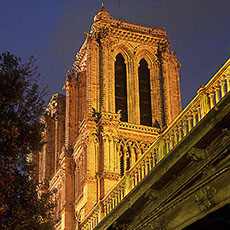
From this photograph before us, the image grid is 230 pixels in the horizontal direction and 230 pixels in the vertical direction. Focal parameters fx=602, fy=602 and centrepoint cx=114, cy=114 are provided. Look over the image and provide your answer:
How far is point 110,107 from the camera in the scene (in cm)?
4138

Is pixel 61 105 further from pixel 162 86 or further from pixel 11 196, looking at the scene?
pixel 11 196

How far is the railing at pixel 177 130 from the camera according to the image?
54.8 feet

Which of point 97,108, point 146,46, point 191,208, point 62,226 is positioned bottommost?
point 191,208

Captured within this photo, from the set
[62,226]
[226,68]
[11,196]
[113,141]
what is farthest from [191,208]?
[62,226]

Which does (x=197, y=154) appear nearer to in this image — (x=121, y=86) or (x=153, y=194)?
(x=153, y=194)

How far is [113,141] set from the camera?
130 ft

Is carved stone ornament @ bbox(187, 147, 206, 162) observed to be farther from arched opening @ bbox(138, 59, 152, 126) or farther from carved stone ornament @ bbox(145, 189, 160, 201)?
arched opening @ bbox(138, 59, 152, 126)

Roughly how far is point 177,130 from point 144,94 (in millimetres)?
25533

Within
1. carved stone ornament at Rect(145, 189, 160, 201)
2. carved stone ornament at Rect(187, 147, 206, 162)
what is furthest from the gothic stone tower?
carved stone ornament at Rect(187, 147, 206, 162)

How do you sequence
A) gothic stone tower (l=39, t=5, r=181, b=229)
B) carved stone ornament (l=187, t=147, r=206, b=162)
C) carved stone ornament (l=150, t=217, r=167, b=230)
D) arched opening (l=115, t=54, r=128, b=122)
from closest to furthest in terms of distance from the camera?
carved stone ornament (l=187, t=147, r=206, b=162)
carved stone ornament (l=150, t=217, r=167, b=230)
gothic stone tower (l=39, t=5, r=181, b=229)
arched opening (l=115, t=54, r=128, b=122)

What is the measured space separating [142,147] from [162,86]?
6046 millimetres

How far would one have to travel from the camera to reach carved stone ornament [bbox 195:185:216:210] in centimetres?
1581

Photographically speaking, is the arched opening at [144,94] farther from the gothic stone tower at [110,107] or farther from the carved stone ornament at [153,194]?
the carved stone ornament at [153,194]

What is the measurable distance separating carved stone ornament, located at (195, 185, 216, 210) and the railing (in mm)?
1680
